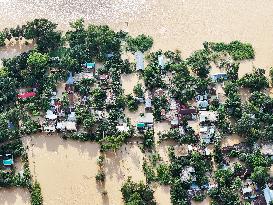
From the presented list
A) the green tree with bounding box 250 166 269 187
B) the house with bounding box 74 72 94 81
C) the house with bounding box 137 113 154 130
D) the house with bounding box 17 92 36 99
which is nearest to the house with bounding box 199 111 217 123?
the house with bounding box 137 113 154 130

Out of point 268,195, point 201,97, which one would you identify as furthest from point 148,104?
point 268,195

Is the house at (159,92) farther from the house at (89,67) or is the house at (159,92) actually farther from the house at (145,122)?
the house at (89,67)

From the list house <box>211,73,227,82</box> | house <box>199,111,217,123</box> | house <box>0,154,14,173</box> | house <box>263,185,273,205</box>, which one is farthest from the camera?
house <box>211,73,227,82</box>

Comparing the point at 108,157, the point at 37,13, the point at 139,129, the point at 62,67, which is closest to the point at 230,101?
the point at 139,129

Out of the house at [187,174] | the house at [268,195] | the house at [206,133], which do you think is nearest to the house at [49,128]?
the house at [187,174]

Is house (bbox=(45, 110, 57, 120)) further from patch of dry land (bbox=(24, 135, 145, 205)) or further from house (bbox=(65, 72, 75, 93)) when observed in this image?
house (bbox=(65, 72, 75, 93))

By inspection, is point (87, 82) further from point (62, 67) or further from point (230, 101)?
point (230, 101)

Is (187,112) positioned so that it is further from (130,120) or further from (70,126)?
(70,126)
